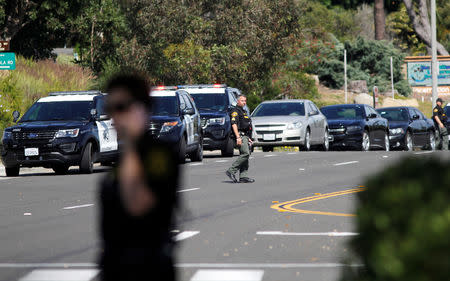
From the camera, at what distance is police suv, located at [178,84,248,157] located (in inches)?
1083

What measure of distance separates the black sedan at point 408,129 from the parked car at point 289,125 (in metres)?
2.99

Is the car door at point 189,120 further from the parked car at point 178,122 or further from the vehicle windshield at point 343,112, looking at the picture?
the vehicle windshield at point 343,112

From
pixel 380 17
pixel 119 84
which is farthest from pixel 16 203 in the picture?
pixel 380 17

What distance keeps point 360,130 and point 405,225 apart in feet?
96.7

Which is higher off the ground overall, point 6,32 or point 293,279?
point 6,32

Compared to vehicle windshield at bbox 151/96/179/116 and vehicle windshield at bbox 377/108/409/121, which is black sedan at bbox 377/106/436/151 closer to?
vehicle windshield at bbox 377/108/409/121

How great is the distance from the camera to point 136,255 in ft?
13.6

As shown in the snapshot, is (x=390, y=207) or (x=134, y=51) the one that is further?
(x=134, y=51)

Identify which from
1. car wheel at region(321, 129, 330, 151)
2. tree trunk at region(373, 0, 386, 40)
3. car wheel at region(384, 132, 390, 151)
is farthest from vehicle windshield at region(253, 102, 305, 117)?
tree trunk at region(373, 0, 386, 40)

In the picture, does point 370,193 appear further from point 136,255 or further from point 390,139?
point 390,139

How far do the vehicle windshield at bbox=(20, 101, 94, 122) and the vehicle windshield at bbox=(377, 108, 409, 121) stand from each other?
16.0 m

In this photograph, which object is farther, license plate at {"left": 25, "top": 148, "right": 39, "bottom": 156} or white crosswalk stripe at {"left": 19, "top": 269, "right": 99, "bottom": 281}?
license plate at {"left": 25, "top": 148, "right": 39, "bottom": 156}

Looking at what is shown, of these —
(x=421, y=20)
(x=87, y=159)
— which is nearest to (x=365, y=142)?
(x=87, y=159)

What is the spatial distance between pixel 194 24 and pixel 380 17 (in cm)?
3496
